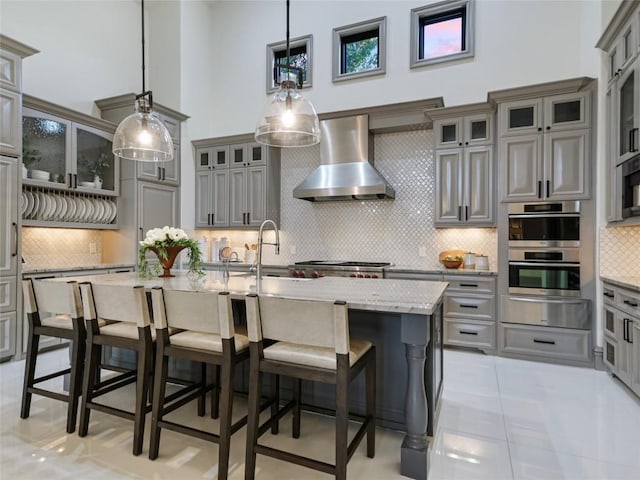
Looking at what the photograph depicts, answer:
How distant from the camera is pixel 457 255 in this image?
4785mm

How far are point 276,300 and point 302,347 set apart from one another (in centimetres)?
29

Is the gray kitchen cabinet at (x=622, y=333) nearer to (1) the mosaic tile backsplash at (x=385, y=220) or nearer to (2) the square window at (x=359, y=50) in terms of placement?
(1) the mosaic tile backsplash at (x=385, y=220)

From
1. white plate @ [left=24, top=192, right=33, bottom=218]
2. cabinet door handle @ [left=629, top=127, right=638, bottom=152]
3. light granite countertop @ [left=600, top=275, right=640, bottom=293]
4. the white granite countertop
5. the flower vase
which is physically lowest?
light granite countertop @ [left=600, top=275, right=640, bottom=293]

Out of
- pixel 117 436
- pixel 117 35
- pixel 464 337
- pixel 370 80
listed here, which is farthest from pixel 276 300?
pixel 117 35

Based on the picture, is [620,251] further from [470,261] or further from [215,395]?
[215,395]

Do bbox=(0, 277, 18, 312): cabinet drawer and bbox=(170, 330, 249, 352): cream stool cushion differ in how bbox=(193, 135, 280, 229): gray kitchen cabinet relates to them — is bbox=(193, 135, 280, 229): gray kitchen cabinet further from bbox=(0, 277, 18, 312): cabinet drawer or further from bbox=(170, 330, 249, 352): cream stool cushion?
bbox=(170, 330, 249, 352): cream stool cushion

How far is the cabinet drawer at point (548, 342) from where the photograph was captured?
3.80 m

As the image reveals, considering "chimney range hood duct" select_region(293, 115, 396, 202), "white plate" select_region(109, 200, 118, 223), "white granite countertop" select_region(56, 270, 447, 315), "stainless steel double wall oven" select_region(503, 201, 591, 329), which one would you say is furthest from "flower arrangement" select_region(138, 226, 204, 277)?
"stainless steel double wall oven" select_region(503, 201, 591, 329)

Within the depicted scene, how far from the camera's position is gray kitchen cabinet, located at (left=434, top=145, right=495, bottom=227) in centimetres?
434

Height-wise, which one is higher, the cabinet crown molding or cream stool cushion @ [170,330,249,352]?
the cabinet crown molding

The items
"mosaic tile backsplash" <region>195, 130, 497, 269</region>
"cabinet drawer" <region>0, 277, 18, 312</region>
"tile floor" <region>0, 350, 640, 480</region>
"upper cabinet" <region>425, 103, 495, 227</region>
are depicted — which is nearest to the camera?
"tile floor" <region>0, 350, 640, 480</region>

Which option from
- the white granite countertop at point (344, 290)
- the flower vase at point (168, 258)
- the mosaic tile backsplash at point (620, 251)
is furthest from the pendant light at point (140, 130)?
the mosaic tile backsplash at point (620, 251)

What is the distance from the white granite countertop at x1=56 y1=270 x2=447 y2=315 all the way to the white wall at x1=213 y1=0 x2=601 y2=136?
3.38m

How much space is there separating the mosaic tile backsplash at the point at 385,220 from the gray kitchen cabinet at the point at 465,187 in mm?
322
